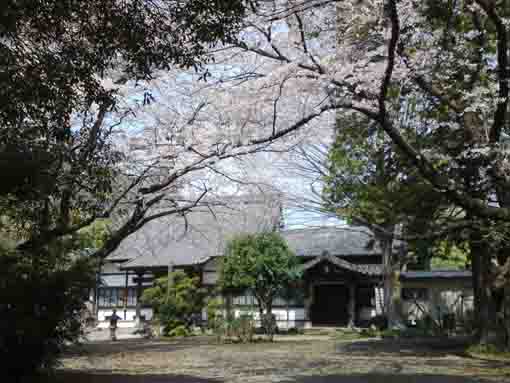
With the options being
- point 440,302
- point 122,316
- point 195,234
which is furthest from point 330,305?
point 122,316

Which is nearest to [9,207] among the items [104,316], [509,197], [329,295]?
[509,197]

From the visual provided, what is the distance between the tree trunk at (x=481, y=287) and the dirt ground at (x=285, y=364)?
763 millimetres

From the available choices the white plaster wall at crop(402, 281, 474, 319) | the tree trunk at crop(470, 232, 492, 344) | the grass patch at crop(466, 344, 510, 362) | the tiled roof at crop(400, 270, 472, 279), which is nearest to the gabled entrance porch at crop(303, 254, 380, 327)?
the tiled roof at crop(400, 270, 472, 279)

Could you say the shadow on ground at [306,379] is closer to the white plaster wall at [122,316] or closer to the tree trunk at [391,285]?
the tree trunk at [391,285]

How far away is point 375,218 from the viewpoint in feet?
50.4

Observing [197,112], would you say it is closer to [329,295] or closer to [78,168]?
[78,168]

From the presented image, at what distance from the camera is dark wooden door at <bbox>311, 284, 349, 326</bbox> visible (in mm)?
24062

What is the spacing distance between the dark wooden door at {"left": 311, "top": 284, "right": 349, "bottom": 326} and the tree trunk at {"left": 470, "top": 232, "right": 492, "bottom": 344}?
1074 centimetres

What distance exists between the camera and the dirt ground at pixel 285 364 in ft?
30.0

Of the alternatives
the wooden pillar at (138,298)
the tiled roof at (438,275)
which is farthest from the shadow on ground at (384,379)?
the wooden pillar at (138,298)

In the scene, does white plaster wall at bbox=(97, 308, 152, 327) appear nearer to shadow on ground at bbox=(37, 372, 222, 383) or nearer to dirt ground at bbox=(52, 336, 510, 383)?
dirt ground at bbox=(52, 336, 510, 383)

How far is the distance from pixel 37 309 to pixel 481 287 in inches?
383

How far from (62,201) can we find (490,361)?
28.8 ft

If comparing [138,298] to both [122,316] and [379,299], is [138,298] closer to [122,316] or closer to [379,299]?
[122,316]
